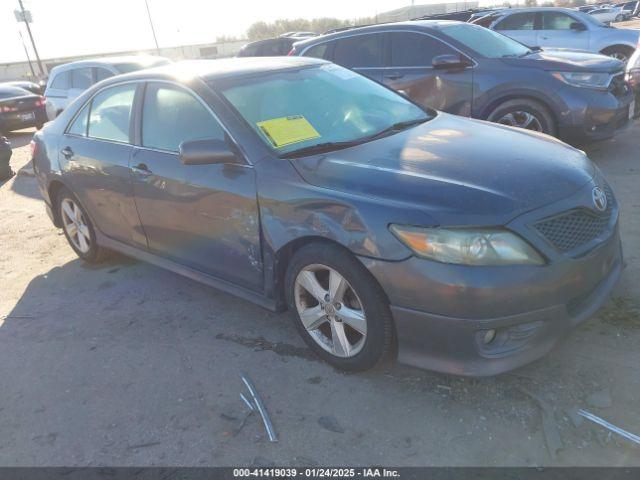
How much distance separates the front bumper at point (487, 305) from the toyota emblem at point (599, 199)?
0.19 metres

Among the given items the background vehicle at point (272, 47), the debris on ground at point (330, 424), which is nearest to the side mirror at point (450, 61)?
the debris on ground at point (330, 424)

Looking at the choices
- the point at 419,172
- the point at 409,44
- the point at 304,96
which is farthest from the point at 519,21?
the point at 419,172

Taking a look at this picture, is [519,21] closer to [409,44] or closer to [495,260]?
[409,44]

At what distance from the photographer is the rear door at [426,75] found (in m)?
6.25

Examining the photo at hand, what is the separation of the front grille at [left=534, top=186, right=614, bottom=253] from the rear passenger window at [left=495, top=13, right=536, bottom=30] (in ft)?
29.9

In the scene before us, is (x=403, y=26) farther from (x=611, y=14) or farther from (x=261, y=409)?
(x=611, y=14)

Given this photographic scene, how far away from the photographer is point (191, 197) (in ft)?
10.8

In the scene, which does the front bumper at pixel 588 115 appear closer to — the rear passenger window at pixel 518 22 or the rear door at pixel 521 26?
the rear door at pixel 521 26

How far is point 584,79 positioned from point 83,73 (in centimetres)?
847

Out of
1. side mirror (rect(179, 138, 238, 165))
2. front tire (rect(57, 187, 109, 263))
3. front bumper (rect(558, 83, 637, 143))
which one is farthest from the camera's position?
front bumper (rect(558, 83, 637, 143))

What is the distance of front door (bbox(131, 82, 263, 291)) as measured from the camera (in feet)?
10.0

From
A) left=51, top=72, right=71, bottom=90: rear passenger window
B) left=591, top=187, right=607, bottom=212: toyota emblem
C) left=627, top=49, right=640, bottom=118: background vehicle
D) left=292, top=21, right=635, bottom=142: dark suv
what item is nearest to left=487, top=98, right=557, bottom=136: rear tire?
left=292, top=21, right=635, bottom=142: dark suv

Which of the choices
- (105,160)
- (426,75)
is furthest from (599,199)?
(426,75)

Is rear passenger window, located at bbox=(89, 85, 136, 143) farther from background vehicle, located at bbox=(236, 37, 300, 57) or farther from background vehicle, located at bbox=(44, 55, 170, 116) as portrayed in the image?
background vehicle, located at bbox=(236, 37, 300, 57)
